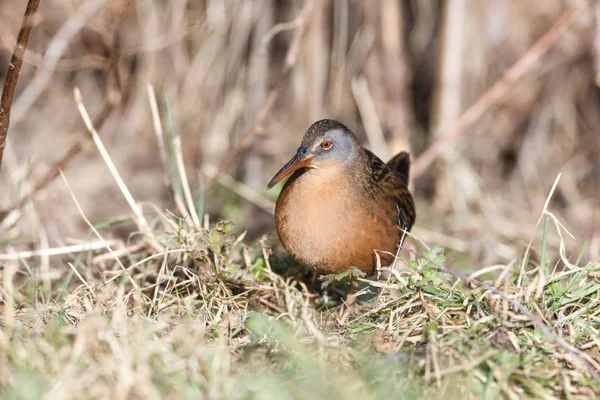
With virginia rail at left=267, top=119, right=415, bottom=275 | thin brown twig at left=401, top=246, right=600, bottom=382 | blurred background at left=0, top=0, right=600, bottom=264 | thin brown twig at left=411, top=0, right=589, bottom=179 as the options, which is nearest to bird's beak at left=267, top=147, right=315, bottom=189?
virginia rail at left=267, top=119, right=415, bottom=275

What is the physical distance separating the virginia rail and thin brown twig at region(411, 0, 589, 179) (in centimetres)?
176

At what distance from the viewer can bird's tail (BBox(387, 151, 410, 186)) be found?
196 inches

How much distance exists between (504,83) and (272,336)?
314cm

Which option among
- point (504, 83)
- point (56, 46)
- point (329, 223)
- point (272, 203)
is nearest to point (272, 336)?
point (329, 223)

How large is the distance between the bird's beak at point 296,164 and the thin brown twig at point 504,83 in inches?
82.8

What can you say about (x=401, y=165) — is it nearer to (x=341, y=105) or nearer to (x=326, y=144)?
(x=326, y=144)

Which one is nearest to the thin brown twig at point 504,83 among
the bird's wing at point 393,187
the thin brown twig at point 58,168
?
the bird's wing at point 393,187

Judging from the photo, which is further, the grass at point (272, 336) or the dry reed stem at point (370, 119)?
the dry reed stem at point (370, 119)

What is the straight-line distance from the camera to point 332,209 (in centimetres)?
365

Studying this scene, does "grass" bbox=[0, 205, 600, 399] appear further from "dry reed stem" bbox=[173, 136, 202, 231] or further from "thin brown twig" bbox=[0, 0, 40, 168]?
"thin brown twig" bbox=[0, 0, 40, 168]

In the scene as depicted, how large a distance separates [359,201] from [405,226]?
577 millimetres

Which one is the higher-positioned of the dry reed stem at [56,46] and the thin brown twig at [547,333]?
the dry reed stem at [56,46]

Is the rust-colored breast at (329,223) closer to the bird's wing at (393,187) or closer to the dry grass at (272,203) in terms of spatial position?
the dry grass at (272,203)

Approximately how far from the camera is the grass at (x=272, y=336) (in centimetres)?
256
